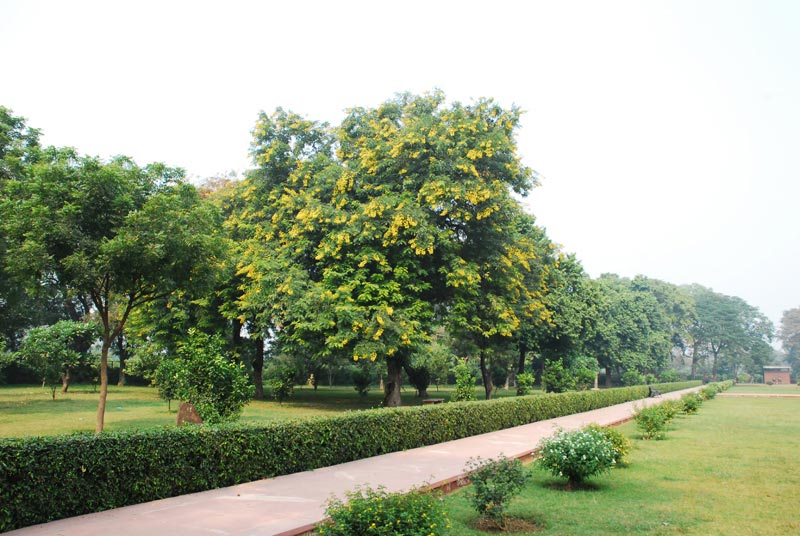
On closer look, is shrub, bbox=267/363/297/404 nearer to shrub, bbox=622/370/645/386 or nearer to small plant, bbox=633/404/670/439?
small plant, bbox=633/404/670/439

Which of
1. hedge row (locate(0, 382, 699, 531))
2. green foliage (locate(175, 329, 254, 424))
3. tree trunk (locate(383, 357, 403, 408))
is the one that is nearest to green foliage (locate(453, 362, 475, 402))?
tree trunk (locate(383, 357, 403, 408))

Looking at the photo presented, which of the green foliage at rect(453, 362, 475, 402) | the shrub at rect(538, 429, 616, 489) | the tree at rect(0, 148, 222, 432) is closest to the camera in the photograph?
the shrub at rect(538, 429, 616, 489)

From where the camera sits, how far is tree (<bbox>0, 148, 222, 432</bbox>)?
1095cm

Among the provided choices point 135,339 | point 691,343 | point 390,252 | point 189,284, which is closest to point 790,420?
point 390,252

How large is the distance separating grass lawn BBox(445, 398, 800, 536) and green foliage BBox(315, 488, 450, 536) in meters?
2.00

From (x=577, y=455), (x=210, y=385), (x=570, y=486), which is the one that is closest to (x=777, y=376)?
(x=570, y=486)

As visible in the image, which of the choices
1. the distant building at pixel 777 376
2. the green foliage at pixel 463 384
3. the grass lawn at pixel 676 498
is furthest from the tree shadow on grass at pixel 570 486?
the distant building at pixel 777 376

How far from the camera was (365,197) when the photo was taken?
2130 cm

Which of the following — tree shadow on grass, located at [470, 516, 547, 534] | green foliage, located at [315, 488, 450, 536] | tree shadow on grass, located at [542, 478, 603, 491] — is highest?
green foliage, located at [315, 488, 450, 536]

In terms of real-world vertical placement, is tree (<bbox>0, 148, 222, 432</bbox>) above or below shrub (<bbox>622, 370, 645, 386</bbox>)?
above

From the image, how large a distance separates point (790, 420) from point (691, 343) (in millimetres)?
68032

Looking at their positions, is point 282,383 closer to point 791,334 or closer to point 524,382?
point 524,382

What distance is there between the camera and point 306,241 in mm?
21250

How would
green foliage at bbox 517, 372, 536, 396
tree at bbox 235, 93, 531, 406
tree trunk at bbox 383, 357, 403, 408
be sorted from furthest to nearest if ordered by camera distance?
green foliage at bbox 517, 372, 536, 396
tree trunk at bbox 383, 357, 403, 408
tree at bbox 235, 93, 531, 406
